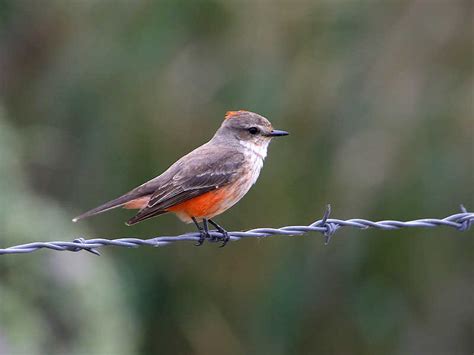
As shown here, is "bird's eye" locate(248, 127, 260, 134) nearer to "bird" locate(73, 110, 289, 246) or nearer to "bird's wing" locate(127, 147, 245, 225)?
"bird" locate(73, 110, 289, 246)

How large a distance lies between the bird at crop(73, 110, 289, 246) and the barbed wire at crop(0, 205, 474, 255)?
312 millimetres

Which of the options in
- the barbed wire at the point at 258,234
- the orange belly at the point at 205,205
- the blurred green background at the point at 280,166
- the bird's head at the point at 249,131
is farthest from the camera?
the blurred green background at the point at 280,166

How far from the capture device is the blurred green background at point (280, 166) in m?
9.21

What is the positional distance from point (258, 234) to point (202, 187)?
1.15 meters

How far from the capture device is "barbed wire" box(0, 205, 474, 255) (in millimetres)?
4980

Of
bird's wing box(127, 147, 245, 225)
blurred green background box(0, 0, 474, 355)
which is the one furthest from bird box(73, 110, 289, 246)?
blurred green background box(0, 0, 474, 355)

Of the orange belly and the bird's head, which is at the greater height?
the bird's head

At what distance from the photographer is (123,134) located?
9.91 meters

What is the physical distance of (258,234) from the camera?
222 inches

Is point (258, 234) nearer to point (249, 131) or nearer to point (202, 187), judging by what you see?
point (202, 187)

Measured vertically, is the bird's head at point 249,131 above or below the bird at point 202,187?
above

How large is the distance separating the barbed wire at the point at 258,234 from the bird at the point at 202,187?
0.31 metres

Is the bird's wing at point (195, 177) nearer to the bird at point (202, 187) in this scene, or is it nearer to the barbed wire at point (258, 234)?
the bird at point (202, 187)

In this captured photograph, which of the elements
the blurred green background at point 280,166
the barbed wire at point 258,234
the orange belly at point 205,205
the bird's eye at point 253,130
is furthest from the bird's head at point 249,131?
the blurred green background at point 280,166
